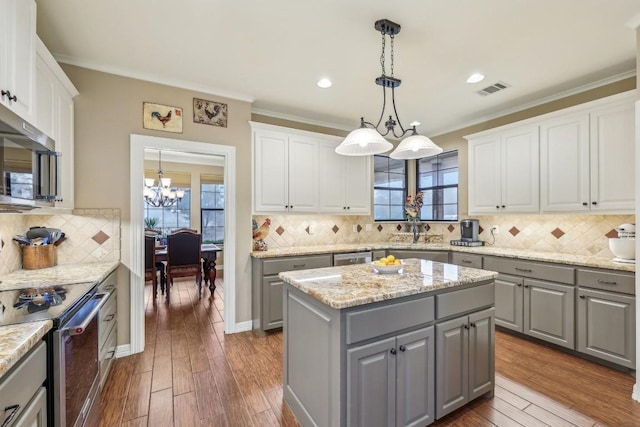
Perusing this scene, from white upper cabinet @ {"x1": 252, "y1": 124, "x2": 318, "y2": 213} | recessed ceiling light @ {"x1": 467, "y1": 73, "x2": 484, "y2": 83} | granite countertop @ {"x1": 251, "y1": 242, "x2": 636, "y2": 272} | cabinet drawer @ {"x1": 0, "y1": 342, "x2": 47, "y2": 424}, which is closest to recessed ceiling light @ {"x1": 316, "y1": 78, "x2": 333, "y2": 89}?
white upper cabinet @ {"x1": 252, "y1": 124, "x2": 318, "y2": 213}

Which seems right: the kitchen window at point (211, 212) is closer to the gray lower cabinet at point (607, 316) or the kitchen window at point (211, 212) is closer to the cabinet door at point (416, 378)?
the cabinet door at point (416, 378)

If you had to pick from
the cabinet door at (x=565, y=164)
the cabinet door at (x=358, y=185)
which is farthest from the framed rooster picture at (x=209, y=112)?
the cabinet door at (x=565, y=164)

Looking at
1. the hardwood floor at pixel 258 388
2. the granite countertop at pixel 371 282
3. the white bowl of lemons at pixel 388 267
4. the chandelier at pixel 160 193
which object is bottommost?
the hardwood floor at pixel 258 388

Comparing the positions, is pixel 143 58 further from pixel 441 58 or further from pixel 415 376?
pixel 415 376

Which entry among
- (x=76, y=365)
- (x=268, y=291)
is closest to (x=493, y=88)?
(x=268, y=291)

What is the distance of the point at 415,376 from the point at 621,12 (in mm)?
2805

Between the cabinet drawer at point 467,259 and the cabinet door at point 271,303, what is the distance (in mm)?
2271

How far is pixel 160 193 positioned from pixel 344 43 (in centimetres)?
497

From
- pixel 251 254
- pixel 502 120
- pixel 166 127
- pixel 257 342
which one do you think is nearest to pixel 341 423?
pixel 257 342

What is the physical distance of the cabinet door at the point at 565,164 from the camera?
9.55ft

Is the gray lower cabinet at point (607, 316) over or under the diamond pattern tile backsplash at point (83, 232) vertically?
under

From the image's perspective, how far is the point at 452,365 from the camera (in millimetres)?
1888

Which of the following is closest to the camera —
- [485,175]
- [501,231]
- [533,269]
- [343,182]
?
[533,269]

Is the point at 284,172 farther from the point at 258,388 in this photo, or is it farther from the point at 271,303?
the point at 258,388
